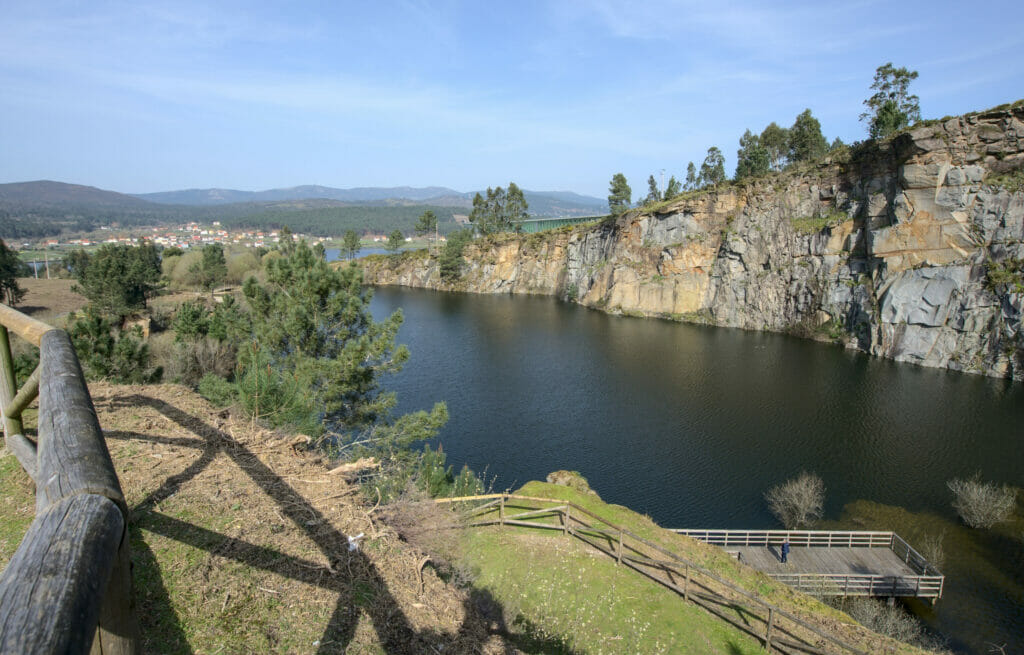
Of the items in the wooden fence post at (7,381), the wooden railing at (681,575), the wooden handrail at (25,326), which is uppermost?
the wooden handrail at (25,326)

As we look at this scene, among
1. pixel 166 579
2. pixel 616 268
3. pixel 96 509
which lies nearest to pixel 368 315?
pixel 166 579

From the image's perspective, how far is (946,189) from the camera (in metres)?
47.1

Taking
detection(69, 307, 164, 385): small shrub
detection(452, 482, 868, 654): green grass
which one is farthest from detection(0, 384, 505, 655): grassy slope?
detection(69, 307, 164, 385): small shrub

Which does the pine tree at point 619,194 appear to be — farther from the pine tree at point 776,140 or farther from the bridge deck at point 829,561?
the bridge deck at point 829,561

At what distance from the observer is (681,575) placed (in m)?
12.7

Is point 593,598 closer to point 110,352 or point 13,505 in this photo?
point 13,505

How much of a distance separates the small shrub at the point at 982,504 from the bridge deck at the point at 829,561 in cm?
500

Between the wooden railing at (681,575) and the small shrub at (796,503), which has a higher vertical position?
the wooden railing at (681,575)

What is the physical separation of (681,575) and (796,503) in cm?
1167

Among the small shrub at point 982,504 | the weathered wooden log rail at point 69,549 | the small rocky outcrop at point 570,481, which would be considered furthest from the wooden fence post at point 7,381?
the small shrub at point 982,504


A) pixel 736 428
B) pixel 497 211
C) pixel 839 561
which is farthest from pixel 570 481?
pixel 497 211

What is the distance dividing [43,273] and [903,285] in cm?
10161

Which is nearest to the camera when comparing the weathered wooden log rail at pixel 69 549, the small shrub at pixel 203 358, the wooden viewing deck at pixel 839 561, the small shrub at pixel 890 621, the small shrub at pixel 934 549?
the weathered wooden log rail at pixel 69 549

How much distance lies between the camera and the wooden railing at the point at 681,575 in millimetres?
11023
